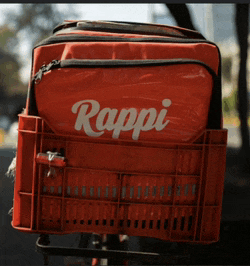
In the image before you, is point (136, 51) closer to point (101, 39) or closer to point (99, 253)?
point (101, 39)

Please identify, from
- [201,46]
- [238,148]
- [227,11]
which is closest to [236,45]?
[227,11]

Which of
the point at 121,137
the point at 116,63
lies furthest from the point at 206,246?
the point at 116,63

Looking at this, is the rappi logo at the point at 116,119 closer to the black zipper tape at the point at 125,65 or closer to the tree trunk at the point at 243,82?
the black zipper tape at the point at 125,65

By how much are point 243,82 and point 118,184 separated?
3.26 m

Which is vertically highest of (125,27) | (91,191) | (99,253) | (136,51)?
(125,27)

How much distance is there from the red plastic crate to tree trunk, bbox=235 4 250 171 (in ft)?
9.60

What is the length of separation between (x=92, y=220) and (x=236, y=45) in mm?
3472

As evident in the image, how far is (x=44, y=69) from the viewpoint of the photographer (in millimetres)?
1493

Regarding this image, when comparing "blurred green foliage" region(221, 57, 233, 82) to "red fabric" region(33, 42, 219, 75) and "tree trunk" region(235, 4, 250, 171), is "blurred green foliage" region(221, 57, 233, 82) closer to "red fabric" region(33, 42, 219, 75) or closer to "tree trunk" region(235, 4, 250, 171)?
"tree trunk" region(235, 4, 250, 171)

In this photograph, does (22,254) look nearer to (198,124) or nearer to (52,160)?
(52,160)

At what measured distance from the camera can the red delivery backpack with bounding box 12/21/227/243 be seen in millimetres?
1487

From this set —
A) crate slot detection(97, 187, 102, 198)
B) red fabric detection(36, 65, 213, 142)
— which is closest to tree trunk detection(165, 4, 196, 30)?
red fabric detection(36, 65, 213, 142)

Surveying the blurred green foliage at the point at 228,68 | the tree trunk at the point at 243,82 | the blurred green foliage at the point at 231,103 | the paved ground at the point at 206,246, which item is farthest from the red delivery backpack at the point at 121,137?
the blurred green foliage at the point at 228,68

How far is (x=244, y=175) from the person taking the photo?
4574mm
